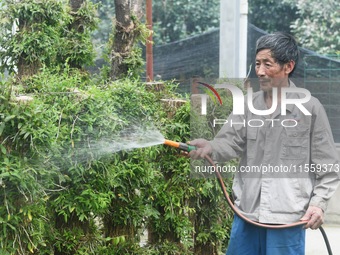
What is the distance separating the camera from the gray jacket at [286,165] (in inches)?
188

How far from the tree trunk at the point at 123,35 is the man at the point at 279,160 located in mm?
2121

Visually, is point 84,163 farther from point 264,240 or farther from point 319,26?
point 319,26

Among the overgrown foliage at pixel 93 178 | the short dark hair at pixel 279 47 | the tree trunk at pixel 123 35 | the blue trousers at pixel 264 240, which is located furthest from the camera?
the tree trunk at pixel 123 35

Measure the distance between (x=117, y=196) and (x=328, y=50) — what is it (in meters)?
16.5

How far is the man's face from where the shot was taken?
4.91 meters

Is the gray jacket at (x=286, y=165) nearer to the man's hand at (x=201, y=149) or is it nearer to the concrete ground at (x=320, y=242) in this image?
the man's hand at (x=201, y=149)

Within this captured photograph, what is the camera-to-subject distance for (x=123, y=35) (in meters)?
7.04

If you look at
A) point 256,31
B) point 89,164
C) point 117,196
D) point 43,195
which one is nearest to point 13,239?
point 43,195

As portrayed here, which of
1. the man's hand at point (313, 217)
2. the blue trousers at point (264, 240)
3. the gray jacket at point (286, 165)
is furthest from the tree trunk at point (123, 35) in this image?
the man's hand at point (313, 217)

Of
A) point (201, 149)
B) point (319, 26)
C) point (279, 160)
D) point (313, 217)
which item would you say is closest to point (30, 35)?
point (201, 149)

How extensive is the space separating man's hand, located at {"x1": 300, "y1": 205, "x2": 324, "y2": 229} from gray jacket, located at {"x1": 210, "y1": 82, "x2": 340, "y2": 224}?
0.11ft

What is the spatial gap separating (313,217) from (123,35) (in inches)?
114

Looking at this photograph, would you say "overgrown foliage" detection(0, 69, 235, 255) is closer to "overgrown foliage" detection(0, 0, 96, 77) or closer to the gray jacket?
"overgrown foliage" detection(0, 0, 96, 77)

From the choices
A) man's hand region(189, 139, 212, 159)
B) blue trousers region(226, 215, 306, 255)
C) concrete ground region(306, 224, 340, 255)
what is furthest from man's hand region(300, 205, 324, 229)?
concrete ground region(306, 224, 340, 255)
